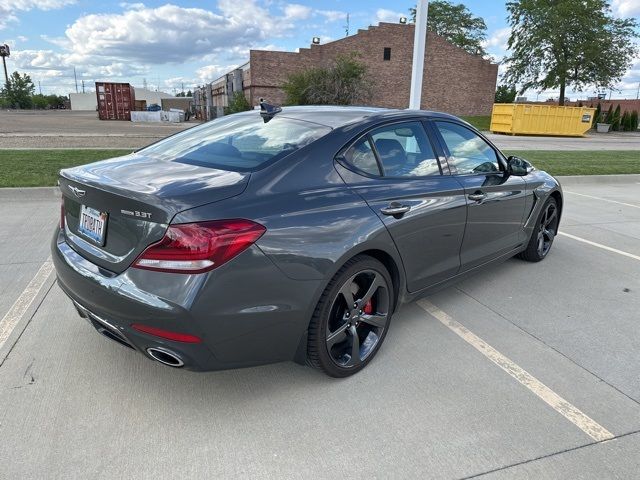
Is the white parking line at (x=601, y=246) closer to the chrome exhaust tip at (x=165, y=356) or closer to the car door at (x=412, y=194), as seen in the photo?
the car door at (x=412, y=194)

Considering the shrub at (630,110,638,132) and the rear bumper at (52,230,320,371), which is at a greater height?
the shrub at (630,110,638,132)

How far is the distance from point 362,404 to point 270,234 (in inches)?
43.6

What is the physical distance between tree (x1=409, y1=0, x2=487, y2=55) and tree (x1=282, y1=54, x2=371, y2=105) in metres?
33.9

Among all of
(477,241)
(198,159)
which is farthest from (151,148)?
(477,241)

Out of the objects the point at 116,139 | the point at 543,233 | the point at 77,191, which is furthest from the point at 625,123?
the point at 77,191

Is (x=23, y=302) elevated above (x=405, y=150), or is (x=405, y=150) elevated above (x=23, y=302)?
(x=405, y=150)

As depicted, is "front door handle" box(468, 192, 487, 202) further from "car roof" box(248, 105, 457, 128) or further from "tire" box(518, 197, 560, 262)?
"tire" box(518, 197, 560, 262)

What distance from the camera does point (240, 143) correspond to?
3016 mm

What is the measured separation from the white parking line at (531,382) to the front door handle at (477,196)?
93cm

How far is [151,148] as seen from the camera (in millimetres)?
3289

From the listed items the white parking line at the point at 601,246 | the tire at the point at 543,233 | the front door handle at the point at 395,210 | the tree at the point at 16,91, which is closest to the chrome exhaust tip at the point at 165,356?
the front door handle at the point at 395,210

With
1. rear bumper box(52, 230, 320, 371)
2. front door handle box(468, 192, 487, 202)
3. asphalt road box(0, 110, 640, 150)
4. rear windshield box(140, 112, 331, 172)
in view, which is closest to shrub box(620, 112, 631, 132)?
asphalt road box(0, 110, 640, 150)

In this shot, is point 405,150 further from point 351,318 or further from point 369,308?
point 351,318

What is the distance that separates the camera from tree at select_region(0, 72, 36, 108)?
8488 centimetres
